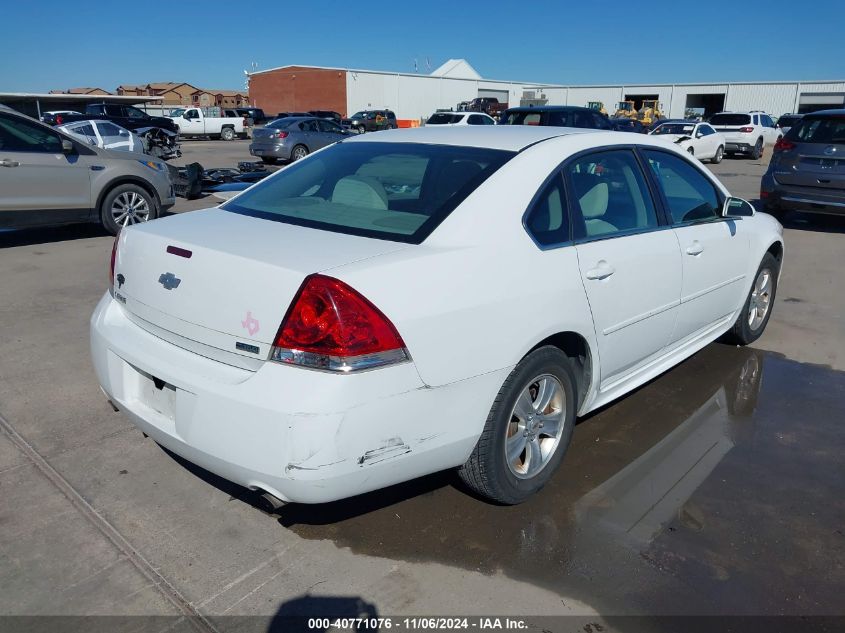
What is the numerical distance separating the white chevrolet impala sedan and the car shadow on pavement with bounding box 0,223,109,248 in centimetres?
645

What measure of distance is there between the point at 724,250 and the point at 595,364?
1.65 m

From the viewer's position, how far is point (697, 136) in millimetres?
23125

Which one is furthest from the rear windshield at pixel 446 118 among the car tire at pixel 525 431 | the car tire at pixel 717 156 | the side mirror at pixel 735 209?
the car tire at pixel 525 431

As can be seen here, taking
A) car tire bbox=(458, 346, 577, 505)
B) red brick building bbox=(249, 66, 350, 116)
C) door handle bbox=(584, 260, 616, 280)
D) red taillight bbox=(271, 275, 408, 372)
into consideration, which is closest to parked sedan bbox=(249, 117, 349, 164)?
door handle bbox=(584, 260, 616, 280)

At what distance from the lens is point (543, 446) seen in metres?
3.21

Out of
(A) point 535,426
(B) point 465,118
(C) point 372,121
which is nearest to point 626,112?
(C) point 372,121

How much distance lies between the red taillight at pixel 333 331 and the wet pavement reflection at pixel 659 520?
3.11ft

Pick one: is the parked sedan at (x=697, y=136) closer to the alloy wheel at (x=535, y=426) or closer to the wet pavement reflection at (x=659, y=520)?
the wet pavement reflection at (x=659, y=520)

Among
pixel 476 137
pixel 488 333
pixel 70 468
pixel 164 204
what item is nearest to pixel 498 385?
pixel 488 333

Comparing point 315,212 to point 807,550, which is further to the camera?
point 315,212

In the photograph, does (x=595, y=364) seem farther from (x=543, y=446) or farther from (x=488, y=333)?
(x=488, y=333)

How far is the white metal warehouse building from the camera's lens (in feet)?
177

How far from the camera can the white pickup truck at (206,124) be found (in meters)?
36.5

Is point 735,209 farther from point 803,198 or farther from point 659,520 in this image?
point 803,198
